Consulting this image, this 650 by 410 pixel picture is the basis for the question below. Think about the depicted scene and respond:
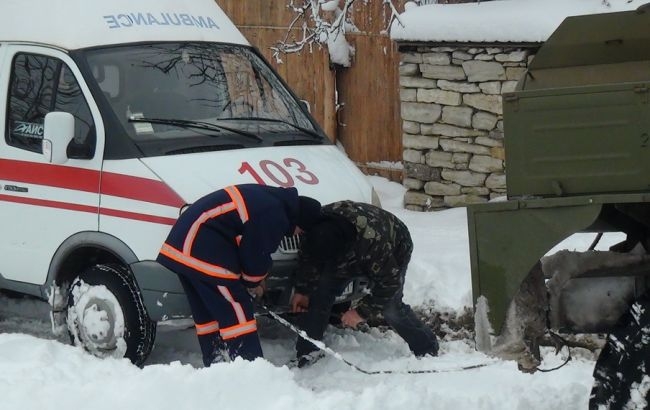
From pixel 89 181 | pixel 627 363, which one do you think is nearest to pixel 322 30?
pixel 89 181

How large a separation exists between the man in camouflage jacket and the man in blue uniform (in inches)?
11.0

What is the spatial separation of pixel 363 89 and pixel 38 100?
6.67 m

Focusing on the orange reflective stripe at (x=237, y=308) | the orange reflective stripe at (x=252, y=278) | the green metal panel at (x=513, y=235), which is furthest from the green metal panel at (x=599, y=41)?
the orange reflective stripe at (x=237, y=308)

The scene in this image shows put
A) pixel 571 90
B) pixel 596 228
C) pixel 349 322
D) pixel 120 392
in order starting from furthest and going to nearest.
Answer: pixel 349 322
pixel 120 392
pixel 596 228
pixel 571 90

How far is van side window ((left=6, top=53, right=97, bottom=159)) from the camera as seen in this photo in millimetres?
7086

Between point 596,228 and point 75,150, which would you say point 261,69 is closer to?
point 75,150

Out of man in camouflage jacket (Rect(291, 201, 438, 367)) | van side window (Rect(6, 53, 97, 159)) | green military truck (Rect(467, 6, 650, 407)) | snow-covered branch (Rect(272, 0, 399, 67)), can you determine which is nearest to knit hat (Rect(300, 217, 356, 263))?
man in camouflage jacket (Rect(291, 201, 438, 367))

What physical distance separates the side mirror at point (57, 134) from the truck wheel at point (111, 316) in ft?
2.43

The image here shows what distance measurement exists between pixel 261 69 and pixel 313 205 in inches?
72.1

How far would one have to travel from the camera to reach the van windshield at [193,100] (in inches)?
276

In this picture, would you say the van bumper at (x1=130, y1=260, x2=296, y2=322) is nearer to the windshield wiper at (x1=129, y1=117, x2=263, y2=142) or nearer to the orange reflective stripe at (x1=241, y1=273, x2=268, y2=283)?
the orange reflective stripe at (x1=241, y1=273, x2=268, y2=283)

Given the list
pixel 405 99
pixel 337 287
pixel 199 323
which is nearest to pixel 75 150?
pixel 199 323

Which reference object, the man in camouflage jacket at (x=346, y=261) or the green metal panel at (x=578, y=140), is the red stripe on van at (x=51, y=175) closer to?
the man in camouflage jacket at (x=346, y=261)

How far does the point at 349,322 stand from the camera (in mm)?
7117
